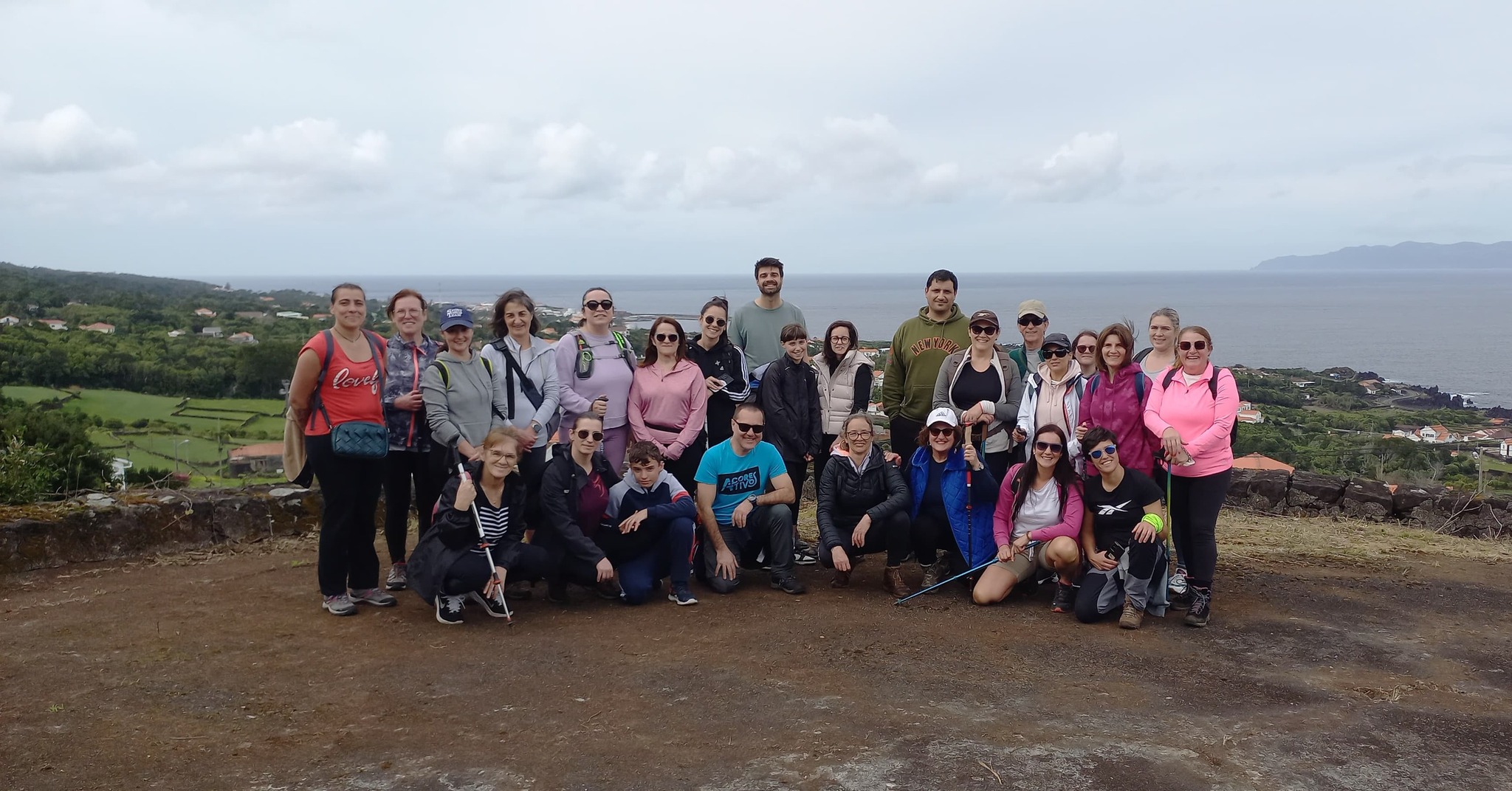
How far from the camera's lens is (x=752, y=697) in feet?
14.2

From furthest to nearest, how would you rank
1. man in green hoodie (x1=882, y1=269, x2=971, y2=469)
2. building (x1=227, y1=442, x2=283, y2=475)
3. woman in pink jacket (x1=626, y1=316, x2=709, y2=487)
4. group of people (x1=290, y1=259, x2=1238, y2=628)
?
building (x1=227, y1=442, x2=283, y2=475) → man in green hoodie (x1=882, y1=269, x2=971, y2=469) → woman in pink jacket (x1=626, y1=316, x2=709, y2=487) → group of people (x1=290, y1=259, x2=1238, y2=628)

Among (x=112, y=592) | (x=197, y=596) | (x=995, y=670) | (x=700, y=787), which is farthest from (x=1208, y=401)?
(x=112, y=592)

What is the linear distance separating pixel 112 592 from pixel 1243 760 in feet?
20.6

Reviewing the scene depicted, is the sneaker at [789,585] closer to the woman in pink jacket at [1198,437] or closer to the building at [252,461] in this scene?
the woman in pink jacket at [1198,437]

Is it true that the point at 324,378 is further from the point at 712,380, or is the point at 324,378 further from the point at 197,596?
the point at 712,380

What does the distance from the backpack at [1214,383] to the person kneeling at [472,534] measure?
383cm

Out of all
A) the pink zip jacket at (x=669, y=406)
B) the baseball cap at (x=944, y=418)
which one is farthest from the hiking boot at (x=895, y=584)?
the pink zip jacket at (x=669, y=406)

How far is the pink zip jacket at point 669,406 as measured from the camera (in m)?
6.42

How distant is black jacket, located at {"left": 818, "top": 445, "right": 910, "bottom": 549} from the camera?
6379 mm

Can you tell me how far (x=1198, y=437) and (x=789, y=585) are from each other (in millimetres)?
2627

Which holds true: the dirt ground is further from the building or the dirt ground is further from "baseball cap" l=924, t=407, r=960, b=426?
the building

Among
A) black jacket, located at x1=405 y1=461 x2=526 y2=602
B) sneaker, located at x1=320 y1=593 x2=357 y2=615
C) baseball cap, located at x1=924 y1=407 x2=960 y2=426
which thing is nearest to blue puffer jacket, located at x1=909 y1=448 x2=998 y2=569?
baseball cap, located at x1=924 y1=407 x2=960 y2=426

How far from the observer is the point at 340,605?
5535 mm

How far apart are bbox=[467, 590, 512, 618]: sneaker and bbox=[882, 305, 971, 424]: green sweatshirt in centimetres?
308
